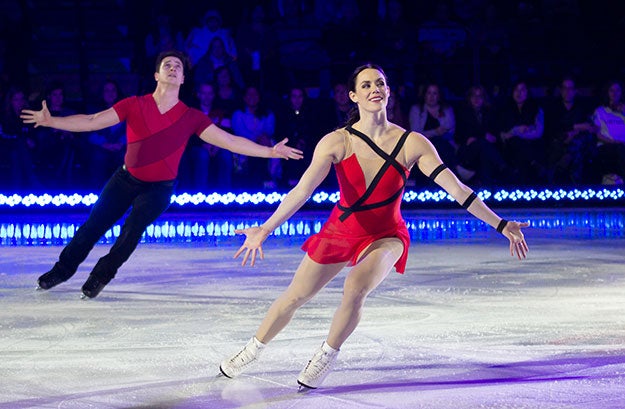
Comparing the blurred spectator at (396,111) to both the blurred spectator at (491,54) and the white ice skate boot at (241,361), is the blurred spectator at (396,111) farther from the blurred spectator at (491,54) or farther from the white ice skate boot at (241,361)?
the white ice skate boot at (241,361)

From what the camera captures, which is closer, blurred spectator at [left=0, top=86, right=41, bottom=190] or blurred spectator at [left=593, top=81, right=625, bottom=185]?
blurred spectator at [left=0, top=86, right=41, bottom=190]

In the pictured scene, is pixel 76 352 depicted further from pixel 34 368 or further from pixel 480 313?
pixel 480 313

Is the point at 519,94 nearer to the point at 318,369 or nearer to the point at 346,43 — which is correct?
the point at 346,43

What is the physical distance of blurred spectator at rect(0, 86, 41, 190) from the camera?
12.9 m

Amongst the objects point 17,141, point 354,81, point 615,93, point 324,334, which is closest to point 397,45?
Result: point 615,93

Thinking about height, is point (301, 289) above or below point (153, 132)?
below

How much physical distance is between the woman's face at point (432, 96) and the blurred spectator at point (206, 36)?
260 cm

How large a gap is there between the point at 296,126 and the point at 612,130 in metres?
3.87

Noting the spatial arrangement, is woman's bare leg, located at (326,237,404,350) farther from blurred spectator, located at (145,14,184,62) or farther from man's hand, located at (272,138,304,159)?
blurred spectator, located at (145,14,184,62)

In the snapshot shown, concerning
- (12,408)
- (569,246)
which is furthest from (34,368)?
(569,246)

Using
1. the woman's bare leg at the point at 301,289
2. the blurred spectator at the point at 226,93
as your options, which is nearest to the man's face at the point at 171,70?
the woman's bare leg at the point at 301,289

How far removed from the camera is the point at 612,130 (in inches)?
532

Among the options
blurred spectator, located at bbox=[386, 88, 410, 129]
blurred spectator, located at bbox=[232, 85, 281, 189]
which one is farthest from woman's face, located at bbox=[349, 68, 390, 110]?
blurred spectator, located at bbox=[232, 85, 281, 189]

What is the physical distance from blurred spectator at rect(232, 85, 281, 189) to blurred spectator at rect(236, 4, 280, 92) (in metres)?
0.98
